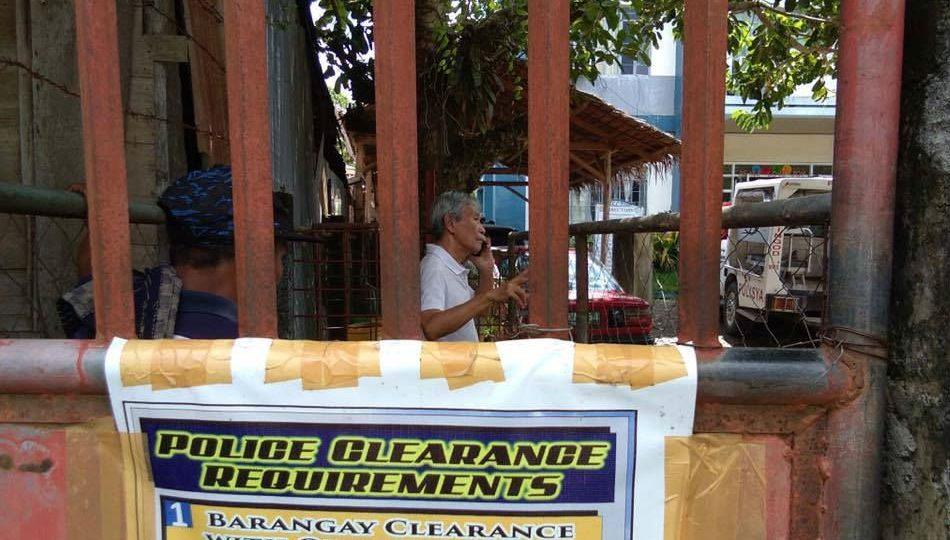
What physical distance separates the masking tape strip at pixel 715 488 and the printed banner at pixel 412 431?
29mm

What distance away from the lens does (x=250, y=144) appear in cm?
120

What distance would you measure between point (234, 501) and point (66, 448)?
0.36 meters

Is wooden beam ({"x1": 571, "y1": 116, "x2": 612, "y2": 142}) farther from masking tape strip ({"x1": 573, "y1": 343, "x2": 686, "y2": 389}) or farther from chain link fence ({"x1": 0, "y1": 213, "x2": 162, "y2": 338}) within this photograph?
masking tape strip ({"x1": 573, "y1": 343, "x2": 686, "y2": 389})

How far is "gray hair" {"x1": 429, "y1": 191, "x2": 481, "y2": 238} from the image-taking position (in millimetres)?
2789

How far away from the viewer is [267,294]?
4.06 ft

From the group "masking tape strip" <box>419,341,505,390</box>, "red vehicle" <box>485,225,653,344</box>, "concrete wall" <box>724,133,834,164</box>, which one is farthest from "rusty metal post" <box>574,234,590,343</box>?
"concrete wall" <box>724,133,834,164</box>

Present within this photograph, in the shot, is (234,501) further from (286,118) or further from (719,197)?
(286,118)

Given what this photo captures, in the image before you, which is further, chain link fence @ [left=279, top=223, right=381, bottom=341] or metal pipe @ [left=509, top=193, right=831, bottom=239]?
chain link fence @ [left=279, top=223, right=381, bottom=341]

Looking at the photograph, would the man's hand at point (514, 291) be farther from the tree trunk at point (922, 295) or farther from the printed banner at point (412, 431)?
the tree trunk at point (922, 295)

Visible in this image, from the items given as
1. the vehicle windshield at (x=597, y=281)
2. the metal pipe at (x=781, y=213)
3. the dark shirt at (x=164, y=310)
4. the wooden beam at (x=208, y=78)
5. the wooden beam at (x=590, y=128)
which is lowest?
the vehicle windshield at (x=597, y=281)

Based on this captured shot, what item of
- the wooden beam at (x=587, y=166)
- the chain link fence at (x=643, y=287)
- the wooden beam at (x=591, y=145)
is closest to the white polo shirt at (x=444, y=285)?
the chain link fence at (x=643, y=287)

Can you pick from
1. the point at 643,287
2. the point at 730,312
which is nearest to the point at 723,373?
the point at 643,287

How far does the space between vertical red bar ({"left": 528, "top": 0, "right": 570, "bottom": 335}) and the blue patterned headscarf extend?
84cm

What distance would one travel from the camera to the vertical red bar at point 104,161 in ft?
3.92
